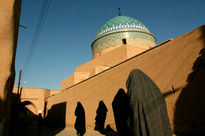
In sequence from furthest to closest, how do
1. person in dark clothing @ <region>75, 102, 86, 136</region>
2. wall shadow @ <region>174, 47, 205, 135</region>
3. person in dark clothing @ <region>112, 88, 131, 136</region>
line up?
person in dark clothing @ <region>75, 102, 86, 136</region>, wall shadow @ <region>174, 47, 205, 135</region>, person in dark clothing @ <region>112, 88, 131, 136</region>

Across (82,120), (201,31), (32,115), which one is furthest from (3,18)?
(32,115)

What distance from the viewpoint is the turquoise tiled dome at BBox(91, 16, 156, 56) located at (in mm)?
15234

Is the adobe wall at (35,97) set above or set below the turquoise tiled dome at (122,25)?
below

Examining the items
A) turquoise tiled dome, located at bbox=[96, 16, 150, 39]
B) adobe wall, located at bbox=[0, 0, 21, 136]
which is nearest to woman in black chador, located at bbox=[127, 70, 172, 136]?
adobe wall, located at bbox=[0, 0, 21, 136]

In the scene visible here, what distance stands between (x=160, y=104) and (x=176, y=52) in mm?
3679

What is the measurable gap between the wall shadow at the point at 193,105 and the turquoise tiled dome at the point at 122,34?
1024cm

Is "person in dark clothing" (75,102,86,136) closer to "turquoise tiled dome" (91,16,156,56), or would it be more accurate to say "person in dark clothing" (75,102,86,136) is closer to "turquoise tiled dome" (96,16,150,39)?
"turquoise tiled dome" (91,16,156,56)

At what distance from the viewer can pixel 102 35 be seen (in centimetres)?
1661

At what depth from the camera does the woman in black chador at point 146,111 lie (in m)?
2.15

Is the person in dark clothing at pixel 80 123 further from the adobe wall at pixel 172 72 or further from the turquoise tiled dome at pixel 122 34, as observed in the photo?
the turquoise tiled dome at pixel 122 34

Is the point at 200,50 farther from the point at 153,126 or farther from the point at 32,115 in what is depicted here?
the point at 32,115

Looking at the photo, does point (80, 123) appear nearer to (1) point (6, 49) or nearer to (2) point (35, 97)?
(1) point (6, 49)

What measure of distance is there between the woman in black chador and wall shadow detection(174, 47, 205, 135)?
9.04 feet

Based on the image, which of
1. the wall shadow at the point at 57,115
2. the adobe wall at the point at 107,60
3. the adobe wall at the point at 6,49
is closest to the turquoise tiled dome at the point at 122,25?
the adobe wall at the point at 107,60
